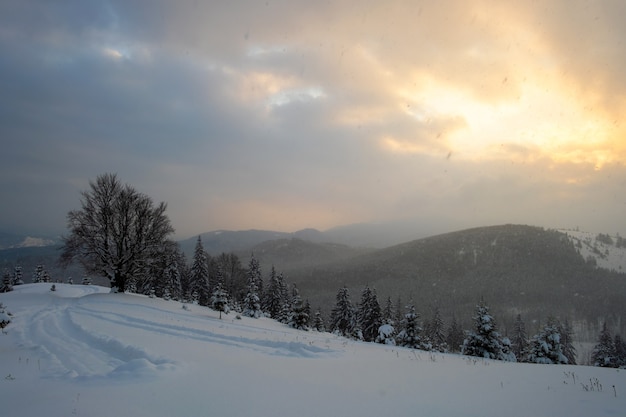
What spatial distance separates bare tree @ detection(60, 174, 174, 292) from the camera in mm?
25109

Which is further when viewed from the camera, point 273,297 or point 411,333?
point 273,297

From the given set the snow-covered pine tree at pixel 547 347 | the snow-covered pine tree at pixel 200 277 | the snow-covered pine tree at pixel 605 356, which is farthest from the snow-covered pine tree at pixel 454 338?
the snow-covered pine tree at pixel 200 277

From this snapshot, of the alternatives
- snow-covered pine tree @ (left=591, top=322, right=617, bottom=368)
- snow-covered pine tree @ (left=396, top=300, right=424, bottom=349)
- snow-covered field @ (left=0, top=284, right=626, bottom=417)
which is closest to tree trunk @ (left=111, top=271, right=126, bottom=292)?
snow-covered field @ (left=0, top=284, right=626, bottom=417)

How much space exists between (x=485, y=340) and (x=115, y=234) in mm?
31925

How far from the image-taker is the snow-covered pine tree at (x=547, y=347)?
82.8 ft

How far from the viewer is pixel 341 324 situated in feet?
154

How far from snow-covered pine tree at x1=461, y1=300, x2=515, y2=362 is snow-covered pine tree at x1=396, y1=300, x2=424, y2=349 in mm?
4118

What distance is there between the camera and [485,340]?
26.1m

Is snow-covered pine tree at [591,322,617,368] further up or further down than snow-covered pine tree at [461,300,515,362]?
further down

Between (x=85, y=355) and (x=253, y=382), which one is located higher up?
(x=253, y=382)

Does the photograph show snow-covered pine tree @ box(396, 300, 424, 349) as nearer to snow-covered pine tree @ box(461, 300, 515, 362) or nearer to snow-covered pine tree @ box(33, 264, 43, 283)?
snow-covered pine tree @ box(461, 300, 515, 362)

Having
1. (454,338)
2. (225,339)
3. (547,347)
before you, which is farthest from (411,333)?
(454,338)

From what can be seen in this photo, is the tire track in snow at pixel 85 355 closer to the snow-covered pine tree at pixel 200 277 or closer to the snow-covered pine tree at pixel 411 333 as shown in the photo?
the snow-covered pine tree at pixel 411 333

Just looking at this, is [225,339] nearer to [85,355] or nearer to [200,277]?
[85,355]
